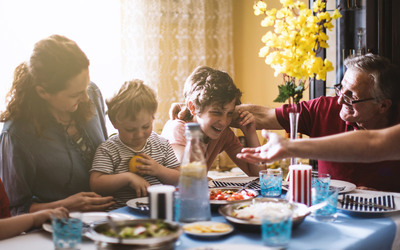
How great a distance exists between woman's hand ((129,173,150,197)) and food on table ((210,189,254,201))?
0.81ft

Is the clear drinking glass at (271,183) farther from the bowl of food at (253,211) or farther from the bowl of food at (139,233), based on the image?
the bowl of food at (139,233)

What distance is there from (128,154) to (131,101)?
0.68 feet

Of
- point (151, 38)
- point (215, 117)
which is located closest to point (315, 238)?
point (215, 117)

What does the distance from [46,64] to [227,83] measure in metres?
0.83

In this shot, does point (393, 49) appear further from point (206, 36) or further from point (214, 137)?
point (206, 36)

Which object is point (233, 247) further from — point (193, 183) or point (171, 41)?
point (171, 41)

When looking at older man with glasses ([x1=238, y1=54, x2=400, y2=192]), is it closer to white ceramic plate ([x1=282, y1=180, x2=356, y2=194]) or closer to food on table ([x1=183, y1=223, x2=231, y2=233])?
white ceramic plate ([x1=282, y1=180, x2=356, y2=194])

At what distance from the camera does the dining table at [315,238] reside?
43.6 inches

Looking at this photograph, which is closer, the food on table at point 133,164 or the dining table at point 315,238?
the dining table at point 315,238

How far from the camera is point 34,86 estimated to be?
5.18 ft

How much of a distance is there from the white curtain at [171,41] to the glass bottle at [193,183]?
2.87 metres

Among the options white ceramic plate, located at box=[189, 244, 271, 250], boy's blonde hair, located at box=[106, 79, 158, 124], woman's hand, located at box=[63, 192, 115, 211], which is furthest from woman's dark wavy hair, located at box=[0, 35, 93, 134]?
white ceramic plate, located at box=[189, 244, 271, 250]

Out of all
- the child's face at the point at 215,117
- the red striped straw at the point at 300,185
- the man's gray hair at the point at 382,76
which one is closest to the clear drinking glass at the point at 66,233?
the red striped straw at the point at 300,185

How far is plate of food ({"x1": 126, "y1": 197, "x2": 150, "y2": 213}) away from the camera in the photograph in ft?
4.54
